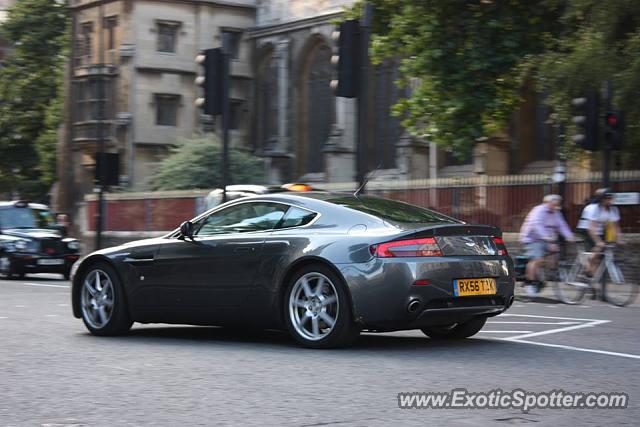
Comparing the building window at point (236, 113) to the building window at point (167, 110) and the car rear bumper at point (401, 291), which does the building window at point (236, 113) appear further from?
the car rear bumper at point (401, 291)

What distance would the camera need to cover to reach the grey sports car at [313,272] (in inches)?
362

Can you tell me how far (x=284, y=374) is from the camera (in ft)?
26.7

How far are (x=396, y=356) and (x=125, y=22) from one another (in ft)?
140

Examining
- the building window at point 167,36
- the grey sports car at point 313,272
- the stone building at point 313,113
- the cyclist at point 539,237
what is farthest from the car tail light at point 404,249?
the building window at point 167,36

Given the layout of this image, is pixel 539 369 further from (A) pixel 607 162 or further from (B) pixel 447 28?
(B) pixel 447 28

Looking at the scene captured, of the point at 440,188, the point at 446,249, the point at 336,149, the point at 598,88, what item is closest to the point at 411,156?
the point at 336,149

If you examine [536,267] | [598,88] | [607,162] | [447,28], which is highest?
[447,28]

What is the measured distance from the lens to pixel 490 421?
6348 mm

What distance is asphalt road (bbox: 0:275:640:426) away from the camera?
6.54m

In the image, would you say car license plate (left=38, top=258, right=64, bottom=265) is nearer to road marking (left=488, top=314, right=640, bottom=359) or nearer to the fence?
the fence

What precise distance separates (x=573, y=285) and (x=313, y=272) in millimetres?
8637

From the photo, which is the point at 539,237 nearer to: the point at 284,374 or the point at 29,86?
the point at 284,374

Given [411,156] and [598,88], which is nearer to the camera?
[598,88]

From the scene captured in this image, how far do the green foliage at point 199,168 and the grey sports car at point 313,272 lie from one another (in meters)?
32.6
